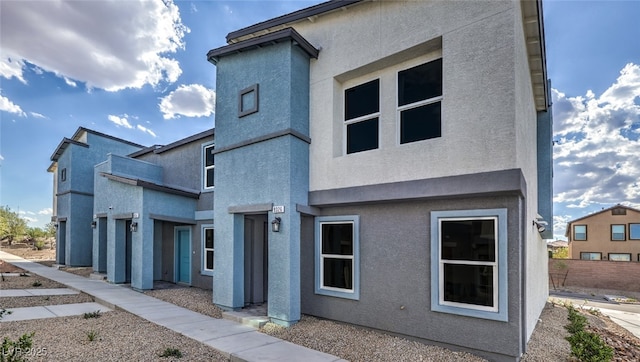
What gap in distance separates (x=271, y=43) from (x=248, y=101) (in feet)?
5.31

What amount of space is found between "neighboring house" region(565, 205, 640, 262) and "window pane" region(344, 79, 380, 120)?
32647 mm

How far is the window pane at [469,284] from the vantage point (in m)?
5.73

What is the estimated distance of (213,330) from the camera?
7.11 metres

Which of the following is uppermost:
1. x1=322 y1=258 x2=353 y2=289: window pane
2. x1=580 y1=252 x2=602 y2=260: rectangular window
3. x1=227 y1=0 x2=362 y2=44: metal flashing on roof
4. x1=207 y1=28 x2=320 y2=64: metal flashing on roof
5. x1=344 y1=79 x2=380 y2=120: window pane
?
x1=227 y1=0 x2=362 y2=44: metal flashing on roof

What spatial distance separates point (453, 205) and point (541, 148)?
7.17 metres

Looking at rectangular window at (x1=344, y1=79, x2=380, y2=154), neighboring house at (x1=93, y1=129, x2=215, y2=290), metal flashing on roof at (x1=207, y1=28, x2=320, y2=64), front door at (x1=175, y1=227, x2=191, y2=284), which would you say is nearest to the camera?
rectangular window at (x1=344, y1=79, x2=380, y2=154)

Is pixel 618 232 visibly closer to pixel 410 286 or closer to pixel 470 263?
pixel 470 263

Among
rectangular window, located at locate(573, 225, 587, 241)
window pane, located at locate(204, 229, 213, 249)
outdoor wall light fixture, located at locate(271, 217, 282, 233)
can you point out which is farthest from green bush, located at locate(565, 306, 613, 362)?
rectangular window, located at locate(573, 225, 587, 241)

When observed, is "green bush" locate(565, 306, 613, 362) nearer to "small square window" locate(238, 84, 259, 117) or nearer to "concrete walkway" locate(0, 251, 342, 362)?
"concrete walkway" locate(0, 251, 342, 362)

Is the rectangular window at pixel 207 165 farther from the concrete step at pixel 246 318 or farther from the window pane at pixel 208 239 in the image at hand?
the concrete step at pixel 246 318

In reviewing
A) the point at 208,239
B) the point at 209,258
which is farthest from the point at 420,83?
the point at 209,258

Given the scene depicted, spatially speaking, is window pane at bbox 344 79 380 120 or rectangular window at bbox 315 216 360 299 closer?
rectangular window at bbox 315 216 360 299

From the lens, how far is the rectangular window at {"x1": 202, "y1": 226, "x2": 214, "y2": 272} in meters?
12.1

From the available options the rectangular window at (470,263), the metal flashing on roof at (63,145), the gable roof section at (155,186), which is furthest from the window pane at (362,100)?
the metal flashing on roof at (63,145)
